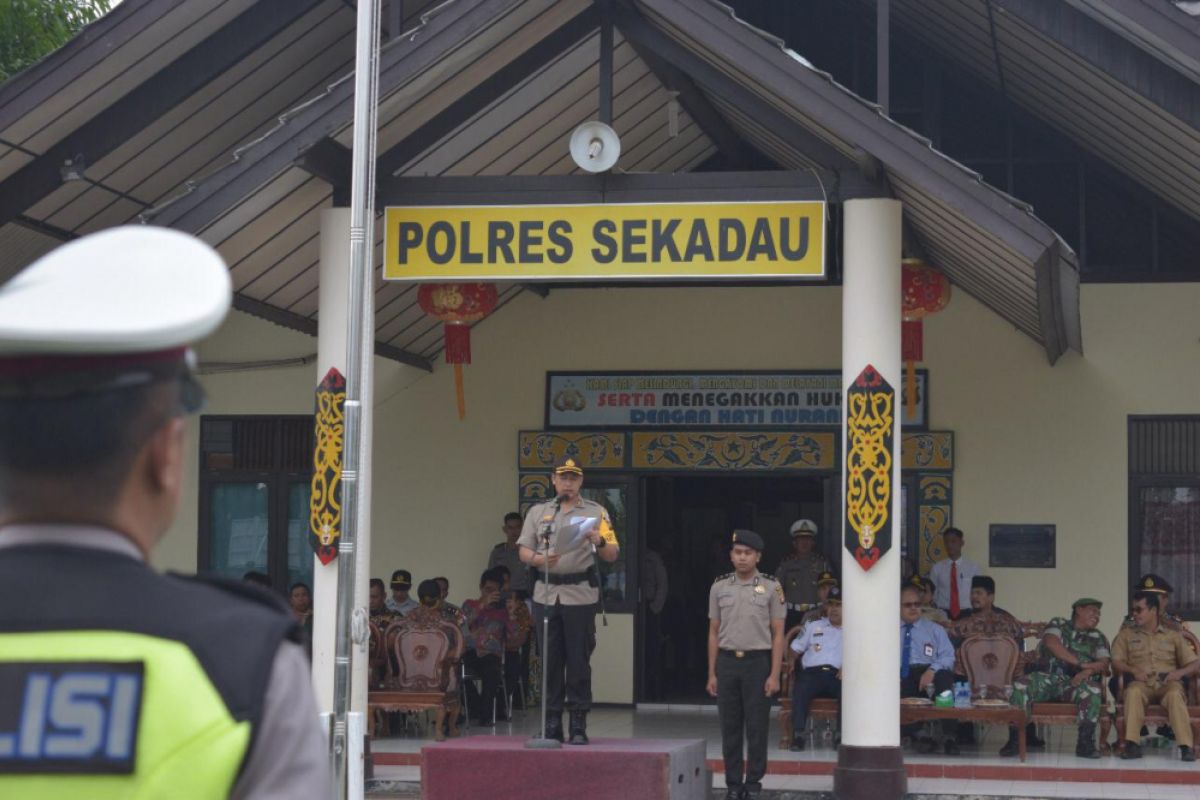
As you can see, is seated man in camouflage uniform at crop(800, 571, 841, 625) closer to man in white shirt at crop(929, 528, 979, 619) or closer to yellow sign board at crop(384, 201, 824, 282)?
man in white shirt at crop(929, 528, 979, 619)

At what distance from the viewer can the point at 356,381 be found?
34.9 feet

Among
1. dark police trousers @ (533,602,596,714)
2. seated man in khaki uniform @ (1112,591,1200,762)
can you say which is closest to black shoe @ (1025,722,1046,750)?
seated man in khaki uniform @ (1112,591,1200,762)

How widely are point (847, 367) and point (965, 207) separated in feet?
4.40

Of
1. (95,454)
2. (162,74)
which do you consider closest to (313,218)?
(162,74)

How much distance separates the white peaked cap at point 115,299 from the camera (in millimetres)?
1812

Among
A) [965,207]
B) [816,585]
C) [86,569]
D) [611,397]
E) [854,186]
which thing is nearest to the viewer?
[86,569]

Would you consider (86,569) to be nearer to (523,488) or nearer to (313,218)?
(313,218)

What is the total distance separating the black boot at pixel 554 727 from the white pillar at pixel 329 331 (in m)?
1.43

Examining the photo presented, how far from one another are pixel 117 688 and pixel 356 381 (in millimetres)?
8864

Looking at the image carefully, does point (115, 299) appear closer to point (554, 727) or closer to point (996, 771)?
point (554, 727)

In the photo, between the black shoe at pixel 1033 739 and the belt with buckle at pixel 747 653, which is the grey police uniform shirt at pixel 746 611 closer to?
the belt with buckle at pixel 747 653

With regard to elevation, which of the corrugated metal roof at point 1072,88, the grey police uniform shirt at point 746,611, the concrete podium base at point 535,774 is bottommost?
the concrete podium base at point 535,774

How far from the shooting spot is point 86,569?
1.88 meters

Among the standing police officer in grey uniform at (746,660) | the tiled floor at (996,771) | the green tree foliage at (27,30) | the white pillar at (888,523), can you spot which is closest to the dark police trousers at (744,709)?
the standing police officer in grey uniform at (746,660)
